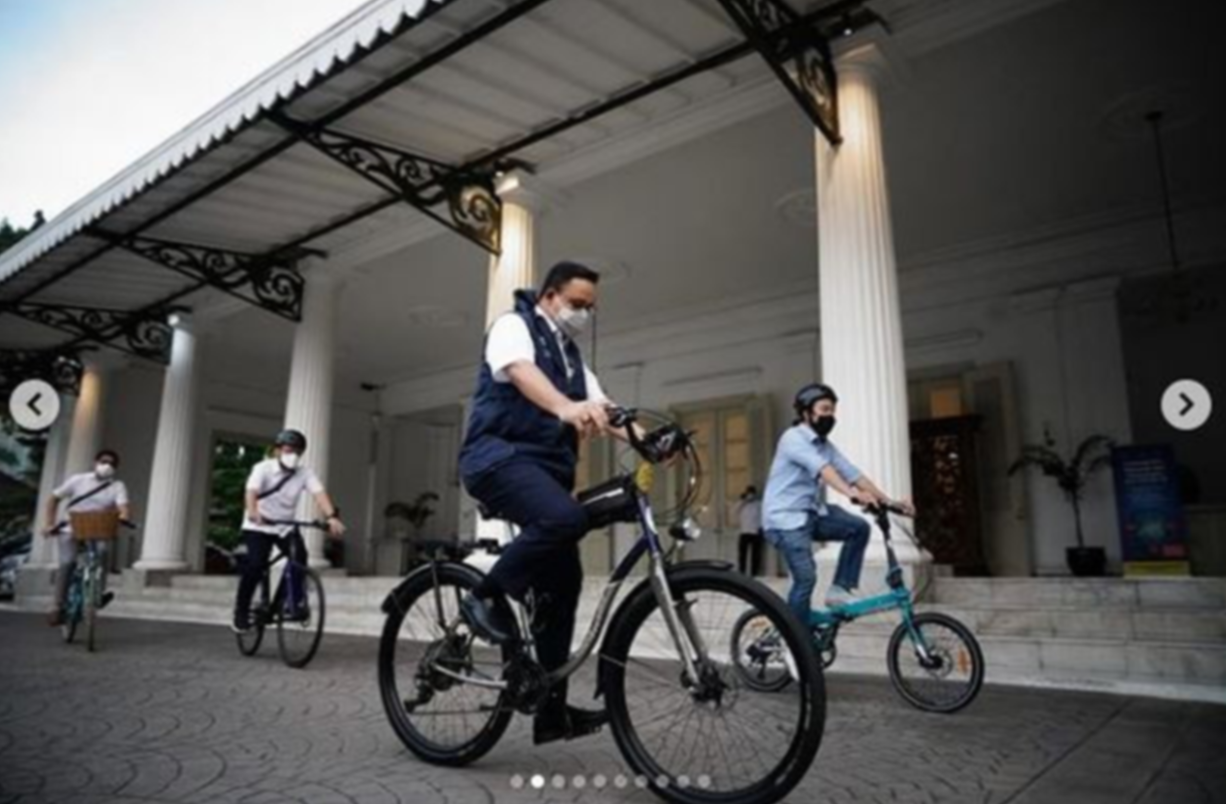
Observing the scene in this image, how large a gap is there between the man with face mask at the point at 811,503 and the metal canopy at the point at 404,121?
2.67 m

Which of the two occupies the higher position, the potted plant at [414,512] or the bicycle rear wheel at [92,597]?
the potted plant at [414,512]

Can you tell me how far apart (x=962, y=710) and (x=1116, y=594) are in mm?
2693

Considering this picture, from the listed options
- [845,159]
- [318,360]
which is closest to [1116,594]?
[845,159]

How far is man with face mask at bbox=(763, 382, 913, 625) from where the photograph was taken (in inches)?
158

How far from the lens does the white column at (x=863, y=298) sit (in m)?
5.54

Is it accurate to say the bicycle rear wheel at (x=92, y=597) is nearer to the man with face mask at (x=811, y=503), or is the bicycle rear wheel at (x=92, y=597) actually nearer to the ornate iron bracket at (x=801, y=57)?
the man with face mask at (x=811, y=503)

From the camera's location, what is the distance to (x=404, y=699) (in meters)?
2.80

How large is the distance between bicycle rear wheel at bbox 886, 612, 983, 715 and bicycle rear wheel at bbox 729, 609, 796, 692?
1.67 metres

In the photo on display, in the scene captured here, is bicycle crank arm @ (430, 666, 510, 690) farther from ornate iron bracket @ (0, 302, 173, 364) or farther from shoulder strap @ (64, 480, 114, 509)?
ornate iron bracket @ (0, 302, 173, 364)

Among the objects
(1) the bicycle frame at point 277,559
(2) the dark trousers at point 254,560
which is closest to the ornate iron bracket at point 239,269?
(2) the dark trousers at point 254,560

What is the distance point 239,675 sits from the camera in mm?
4621

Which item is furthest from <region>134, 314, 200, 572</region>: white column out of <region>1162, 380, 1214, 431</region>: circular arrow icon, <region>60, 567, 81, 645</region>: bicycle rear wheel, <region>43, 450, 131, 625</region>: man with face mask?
<region>1162, 380, 1214, 431</region>: circular arrow icon

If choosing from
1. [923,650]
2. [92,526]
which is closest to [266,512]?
[92,526]

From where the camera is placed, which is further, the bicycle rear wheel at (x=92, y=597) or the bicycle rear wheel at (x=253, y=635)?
the bicycle rear wheel at (x=92, y=597)
